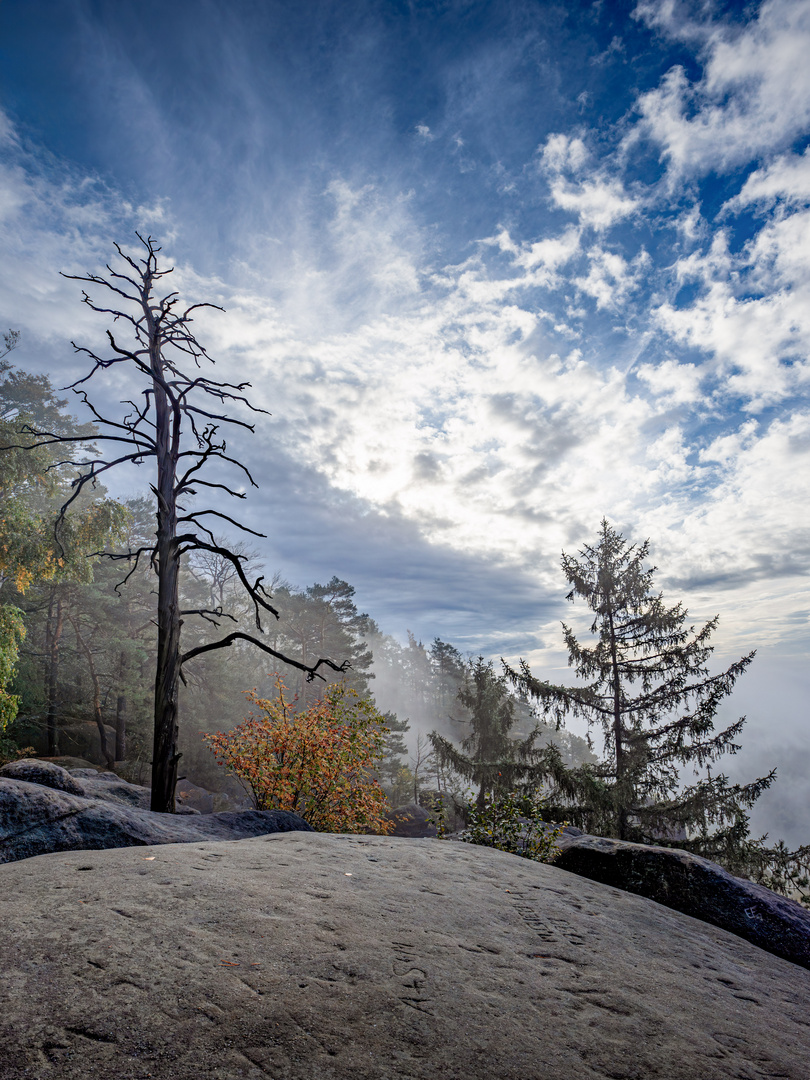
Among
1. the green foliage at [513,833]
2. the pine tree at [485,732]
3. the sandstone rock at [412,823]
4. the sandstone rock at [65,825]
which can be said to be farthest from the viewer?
the sandstone rock at [412,823]

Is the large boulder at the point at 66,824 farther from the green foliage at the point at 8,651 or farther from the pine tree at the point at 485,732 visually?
the pine tree at the point at 485,732

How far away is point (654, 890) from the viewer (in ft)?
20.9

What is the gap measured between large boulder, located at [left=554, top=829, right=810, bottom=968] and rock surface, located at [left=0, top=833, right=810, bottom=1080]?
75cm

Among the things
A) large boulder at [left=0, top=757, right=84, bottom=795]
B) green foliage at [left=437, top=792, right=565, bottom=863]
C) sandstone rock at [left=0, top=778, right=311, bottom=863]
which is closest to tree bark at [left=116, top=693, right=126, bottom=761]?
large boulder at [left=0, top=757, right=84, bottom=795]

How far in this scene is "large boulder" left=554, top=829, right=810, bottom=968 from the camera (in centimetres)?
562

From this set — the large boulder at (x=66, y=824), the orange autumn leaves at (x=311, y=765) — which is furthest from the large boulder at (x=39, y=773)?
→ the orange autumn leaves at (x=311, y=765)

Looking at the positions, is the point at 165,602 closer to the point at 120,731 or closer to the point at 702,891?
the point at 702,891

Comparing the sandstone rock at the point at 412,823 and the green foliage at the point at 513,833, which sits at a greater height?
the green foliage at the point at 513,833

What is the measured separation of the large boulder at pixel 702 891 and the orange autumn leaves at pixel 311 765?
18.8 feet

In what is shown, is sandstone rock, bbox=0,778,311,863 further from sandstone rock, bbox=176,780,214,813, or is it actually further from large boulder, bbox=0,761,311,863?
sandstone rock, bbox=176,780,214,813

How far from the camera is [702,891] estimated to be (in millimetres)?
6148

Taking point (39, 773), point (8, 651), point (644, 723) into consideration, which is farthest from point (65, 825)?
point (644, 723)

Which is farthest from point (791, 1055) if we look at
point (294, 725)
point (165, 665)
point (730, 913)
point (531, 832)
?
point (294, 725)

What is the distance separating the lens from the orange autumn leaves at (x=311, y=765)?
1123 centimetres
